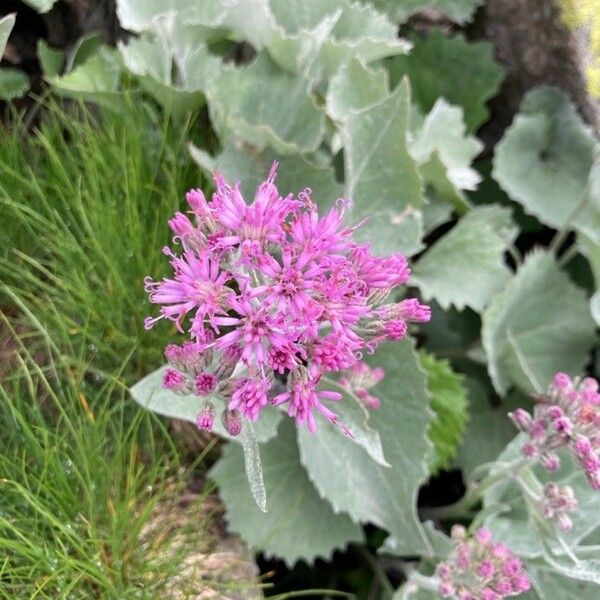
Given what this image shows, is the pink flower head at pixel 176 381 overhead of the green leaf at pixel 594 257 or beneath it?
overhead

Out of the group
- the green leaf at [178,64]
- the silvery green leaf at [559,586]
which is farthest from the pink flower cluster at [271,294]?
the silvery green leaf at [559,586]

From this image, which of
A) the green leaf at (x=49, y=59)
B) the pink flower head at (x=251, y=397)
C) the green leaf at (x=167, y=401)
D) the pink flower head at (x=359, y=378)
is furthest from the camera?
the green leaf at (x=49, y=59)

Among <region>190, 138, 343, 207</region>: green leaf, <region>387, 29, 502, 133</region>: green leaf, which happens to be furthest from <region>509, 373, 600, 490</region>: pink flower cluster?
<region>387, 29, 502, 133</region>: green leaf

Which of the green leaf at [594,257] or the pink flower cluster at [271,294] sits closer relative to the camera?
the pink flower cluster at [271,294]

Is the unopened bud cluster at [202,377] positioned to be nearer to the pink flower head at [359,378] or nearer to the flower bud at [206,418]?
the flower bud at [206,418]

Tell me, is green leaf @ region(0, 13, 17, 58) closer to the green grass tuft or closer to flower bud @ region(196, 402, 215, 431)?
the green grass tuft

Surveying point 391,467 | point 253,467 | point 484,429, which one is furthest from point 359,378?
point 484,429
